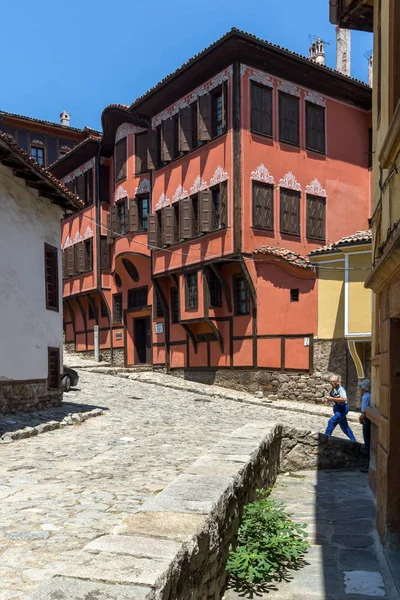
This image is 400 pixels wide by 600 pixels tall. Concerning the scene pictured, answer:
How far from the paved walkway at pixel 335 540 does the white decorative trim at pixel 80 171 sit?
22.4 metres

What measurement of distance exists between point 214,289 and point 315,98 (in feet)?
25.6

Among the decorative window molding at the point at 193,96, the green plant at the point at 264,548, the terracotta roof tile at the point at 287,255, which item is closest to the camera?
the green plant at the point at 264,548

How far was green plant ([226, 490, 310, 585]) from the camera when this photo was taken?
496 centimetres

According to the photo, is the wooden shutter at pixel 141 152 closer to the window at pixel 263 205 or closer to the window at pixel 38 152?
the window at pixel 263 205

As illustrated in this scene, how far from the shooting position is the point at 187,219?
2166 cm

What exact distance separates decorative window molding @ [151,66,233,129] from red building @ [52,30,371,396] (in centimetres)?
6

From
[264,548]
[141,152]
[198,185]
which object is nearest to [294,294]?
[198,185]

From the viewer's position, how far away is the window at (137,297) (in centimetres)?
2584

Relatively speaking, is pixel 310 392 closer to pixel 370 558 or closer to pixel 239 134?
pixel 239 134

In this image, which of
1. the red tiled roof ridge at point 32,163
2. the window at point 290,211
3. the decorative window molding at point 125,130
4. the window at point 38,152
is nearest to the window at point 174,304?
the window at point 290,211

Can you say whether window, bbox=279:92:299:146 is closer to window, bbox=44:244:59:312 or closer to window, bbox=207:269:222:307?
window, bbox=207:269:222:307

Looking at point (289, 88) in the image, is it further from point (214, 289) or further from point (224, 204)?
point (214, 289)

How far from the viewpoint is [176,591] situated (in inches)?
118

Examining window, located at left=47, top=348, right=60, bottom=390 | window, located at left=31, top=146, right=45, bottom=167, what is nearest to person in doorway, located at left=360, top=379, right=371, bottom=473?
window, located at left=47, top=348, right=60, bottom=390
